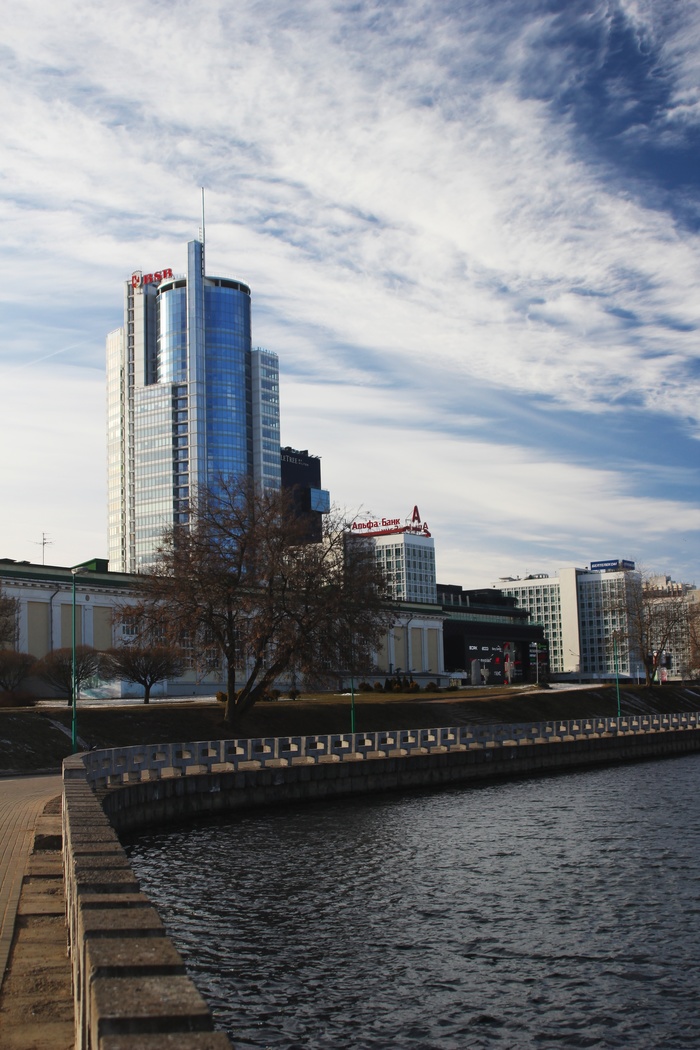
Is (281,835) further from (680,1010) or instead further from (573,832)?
(680,1010)

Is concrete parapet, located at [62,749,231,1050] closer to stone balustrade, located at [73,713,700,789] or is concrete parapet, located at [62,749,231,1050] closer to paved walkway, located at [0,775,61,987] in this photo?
paved walkway, located at [0,775,61,987]

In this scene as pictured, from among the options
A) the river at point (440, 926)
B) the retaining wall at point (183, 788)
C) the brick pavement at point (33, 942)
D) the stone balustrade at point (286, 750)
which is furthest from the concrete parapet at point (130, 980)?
the stone balustrade at point (286, 750)

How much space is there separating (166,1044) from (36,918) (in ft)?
35.8

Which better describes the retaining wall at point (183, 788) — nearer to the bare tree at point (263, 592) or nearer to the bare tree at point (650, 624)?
the bare tree at point (263, 592)

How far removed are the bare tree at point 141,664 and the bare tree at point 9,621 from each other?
8208mm

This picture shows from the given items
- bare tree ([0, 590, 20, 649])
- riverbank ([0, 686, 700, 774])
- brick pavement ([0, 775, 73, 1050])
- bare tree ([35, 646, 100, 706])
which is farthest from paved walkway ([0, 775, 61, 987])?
bare tree ([0, 590, 20, 649])

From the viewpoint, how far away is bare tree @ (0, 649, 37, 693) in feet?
261

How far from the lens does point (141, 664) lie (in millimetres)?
83312

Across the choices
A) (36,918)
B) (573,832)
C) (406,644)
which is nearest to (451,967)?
(36,918)

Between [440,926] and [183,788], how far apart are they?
2023cm

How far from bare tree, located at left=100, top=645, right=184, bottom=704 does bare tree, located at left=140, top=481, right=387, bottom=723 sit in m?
18.4

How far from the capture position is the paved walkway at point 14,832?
52.7ft

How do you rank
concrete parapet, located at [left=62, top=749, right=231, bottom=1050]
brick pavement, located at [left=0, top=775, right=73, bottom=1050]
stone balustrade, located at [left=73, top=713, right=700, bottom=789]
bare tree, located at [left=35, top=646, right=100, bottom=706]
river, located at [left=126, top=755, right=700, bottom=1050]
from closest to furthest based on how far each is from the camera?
concrete parapet, located at [left=62, top=749, right=231, bottom=1050] < brick pavement, located at [left=0, top=775, right=73, bottom=1050] < river, located at [left=126, top=755, right=700, bottom=1050] < stone balustrade, located at [left=73, top=713, right=700, bottom=789] < bare tree, located at [left=35, top=646, right=100, bottom=706]

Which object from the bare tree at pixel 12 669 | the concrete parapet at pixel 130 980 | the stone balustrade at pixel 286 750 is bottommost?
the stone balustrade at pixel 286 750
